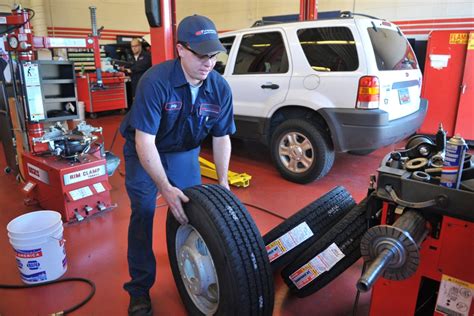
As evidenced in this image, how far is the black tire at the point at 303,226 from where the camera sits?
2195 mm

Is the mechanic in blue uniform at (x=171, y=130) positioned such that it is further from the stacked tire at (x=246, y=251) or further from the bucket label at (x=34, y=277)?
the bucket label at (x=34, y=277)

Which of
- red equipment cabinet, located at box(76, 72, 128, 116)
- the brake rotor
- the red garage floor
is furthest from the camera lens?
red equipment cabinet, located at box(76, 72, 128, 116)

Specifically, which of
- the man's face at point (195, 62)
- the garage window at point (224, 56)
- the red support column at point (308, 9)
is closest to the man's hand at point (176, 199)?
the man's face at point (195, 62)

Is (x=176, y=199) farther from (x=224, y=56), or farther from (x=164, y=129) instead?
(x=224, y=56)

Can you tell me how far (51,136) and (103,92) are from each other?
5381 mm

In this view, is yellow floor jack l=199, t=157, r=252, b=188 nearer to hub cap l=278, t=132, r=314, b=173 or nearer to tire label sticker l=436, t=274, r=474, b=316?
hub cap l=278, t=132, r=314, b=173

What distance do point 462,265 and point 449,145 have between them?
454mm

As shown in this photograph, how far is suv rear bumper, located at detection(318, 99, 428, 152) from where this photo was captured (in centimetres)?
346

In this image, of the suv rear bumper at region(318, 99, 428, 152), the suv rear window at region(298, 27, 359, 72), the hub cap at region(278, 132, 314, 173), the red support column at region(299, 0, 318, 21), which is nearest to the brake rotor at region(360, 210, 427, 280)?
the suv rear bumper at region(318, 99, 428, 152)

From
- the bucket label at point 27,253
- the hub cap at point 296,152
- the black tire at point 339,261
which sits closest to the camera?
the black tire at point 339,261

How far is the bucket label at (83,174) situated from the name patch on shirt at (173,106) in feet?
5.74

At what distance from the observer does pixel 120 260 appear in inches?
102

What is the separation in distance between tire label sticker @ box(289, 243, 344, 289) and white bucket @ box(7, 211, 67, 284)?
1506 millimetres

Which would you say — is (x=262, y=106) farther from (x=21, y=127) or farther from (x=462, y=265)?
(x=462, y=265)
